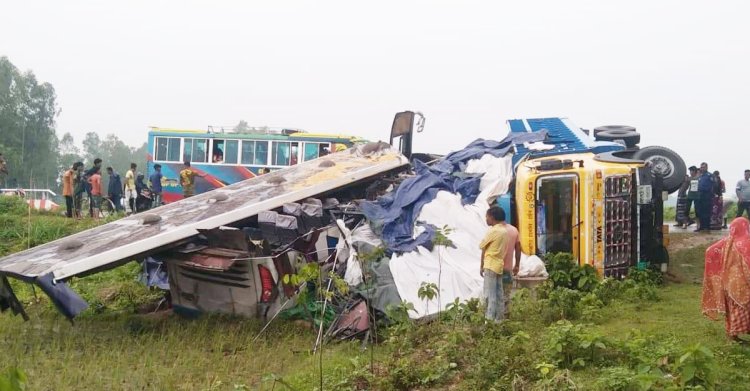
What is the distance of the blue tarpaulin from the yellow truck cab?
95 cm

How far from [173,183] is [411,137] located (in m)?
10.2

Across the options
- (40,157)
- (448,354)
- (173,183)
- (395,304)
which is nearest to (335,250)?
(395,304)

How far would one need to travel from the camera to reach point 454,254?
806cm

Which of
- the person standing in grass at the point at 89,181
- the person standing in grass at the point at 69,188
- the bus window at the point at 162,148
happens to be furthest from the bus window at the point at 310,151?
the person standing in grass at the point at 69,188

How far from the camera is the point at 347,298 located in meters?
7.66

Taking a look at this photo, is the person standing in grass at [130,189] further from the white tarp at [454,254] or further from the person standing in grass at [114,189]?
the white tarp at [454,254]

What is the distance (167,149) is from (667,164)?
14.7 metres

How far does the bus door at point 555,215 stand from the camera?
26.7 ft

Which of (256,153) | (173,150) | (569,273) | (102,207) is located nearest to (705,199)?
(569,273)

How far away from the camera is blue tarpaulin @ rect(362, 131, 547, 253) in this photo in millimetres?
8266

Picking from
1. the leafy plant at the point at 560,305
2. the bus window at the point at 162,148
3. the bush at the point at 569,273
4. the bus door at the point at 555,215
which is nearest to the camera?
the leafy plant at the point at 560,305

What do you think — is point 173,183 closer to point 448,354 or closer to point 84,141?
point 448,354

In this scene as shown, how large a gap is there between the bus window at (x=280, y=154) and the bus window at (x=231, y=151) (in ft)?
3.69

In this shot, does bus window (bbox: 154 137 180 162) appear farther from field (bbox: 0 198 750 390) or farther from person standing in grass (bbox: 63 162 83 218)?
field (bbox: 0 198 750 390)
